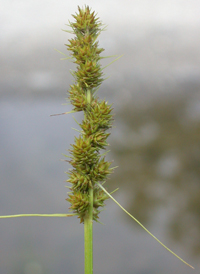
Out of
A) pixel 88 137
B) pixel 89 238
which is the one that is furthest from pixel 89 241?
pixel 88 137

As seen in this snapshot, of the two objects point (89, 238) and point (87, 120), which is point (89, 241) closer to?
point (89, 238)

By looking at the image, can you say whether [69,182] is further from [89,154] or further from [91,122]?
[91,122]

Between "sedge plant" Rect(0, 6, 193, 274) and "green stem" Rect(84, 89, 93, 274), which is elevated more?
"sedge plant" Rect(0, 6, 193, 274)

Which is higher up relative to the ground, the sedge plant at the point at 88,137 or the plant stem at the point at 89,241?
the sedge plant at the point at 88,137

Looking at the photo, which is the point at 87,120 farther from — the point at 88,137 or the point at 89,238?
the point at 89,238

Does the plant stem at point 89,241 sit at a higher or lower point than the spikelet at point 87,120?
lower

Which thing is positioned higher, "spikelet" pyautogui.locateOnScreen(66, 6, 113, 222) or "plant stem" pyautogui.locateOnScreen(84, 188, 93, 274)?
"spikelet" pyautogui.locateOnScreen(66, 6, 113, 222)

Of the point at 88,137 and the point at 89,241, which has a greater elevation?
the point at 88,137

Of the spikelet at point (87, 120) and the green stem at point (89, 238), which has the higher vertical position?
the spikelet at point (87, 120)

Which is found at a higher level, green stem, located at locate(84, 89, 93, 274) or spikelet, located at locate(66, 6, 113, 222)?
spikelet, located at locate(66, 6, 113, 222)
